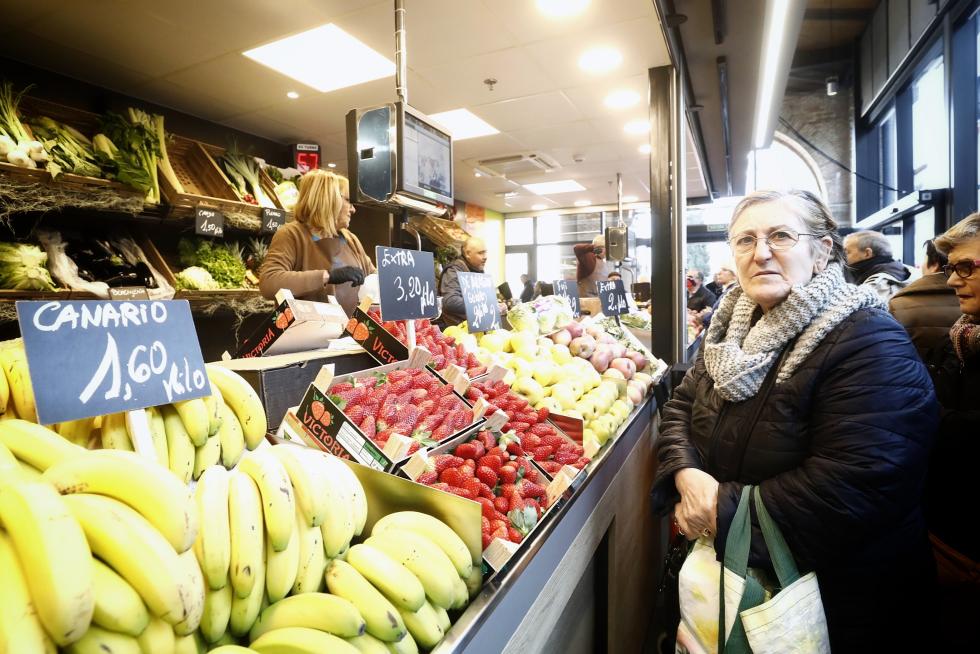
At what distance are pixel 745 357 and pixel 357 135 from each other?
1822 millimetres

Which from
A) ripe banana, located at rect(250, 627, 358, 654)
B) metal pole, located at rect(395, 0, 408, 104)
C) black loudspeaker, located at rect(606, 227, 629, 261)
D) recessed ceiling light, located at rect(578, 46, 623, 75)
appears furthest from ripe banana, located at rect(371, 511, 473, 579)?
recessed ceiling light, located at rect(578, 46, 623, 75)

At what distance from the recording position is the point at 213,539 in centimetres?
72

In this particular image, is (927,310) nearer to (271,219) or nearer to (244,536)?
(244,536)

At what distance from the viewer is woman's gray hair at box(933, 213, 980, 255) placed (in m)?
1.96

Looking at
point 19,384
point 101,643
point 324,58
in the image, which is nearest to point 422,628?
point 101,643

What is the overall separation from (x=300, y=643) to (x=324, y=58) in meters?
4.46

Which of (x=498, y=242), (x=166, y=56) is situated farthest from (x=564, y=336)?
(x=498, y=242)

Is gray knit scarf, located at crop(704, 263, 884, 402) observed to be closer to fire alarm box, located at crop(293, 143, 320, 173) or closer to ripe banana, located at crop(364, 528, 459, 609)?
ripe banana, located at crop(364, 528, 459, 609)

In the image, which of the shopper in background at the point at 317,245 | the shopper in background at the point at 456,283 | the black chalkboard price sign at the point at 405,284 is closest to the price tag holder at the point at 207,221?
the shopper in background at the point at 317,245

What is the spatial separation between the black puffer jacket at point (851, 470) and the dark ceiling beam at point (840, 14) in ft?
28.5

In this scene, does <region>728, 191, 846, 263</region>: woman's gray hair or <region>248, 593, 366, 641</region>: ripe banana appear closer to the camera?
<region>248, 593, 366, 641</region>: ripe banana

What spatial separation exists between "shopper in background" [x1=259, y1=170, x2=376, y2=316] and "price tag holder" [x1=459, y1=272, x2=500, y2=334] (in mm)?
646

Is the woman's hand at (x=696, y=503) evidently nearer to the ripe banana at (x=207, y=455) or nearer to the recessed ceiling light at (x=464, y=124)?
the ripe banana at (x=207, y=455)

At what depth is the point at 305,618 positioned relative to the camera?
2.51 feet
